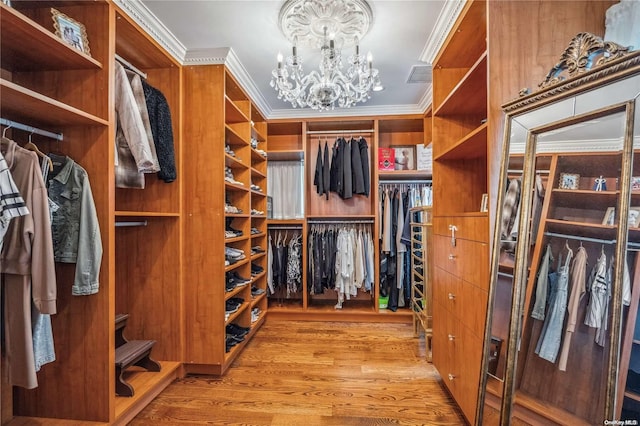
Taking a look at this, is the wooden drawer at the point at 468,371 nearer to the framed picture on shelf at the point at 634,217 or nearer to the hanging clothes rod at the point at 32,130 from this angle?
the framed picture on shelf at the point at 634,217

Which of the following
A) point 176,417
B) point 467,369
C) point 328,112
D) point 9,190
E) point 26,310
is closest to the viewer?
point 9,190

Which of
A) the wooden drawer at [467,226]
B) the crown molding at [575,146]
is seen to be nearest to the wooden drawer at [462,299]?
the wooden drawer at [467,226]

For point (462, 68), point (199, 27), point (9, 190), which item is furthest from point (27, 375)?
point (462, 68)

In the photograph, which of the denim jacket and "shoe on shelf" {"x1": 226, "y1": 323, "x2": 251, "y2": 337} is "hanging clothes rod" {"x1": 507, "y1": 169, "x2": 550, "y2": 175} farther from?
"shoe on shelf" {"x1": 226, "y1": 323, "x2": 251, "y2": 337}

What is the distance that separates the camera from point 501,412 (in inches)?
44.4

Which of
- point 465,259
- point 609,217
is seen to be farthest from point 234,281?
point 609,217

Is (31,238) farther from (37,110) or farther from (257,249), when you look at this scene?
(257,249)

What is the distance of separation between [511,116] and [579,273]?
0.70 metres

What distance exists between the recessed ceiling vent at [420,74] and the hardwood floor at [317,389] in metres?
2.44

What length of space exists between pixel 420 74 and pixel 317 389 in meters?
2.66

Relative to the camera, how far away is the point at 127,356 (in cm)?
170

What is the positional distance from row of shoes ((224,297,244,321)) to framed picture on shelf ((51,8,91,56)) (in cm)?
180

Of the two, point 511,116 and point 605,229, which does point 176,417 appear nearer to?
point 605,229

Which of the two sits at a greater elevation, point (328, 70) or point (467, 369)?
point (328, 70)
